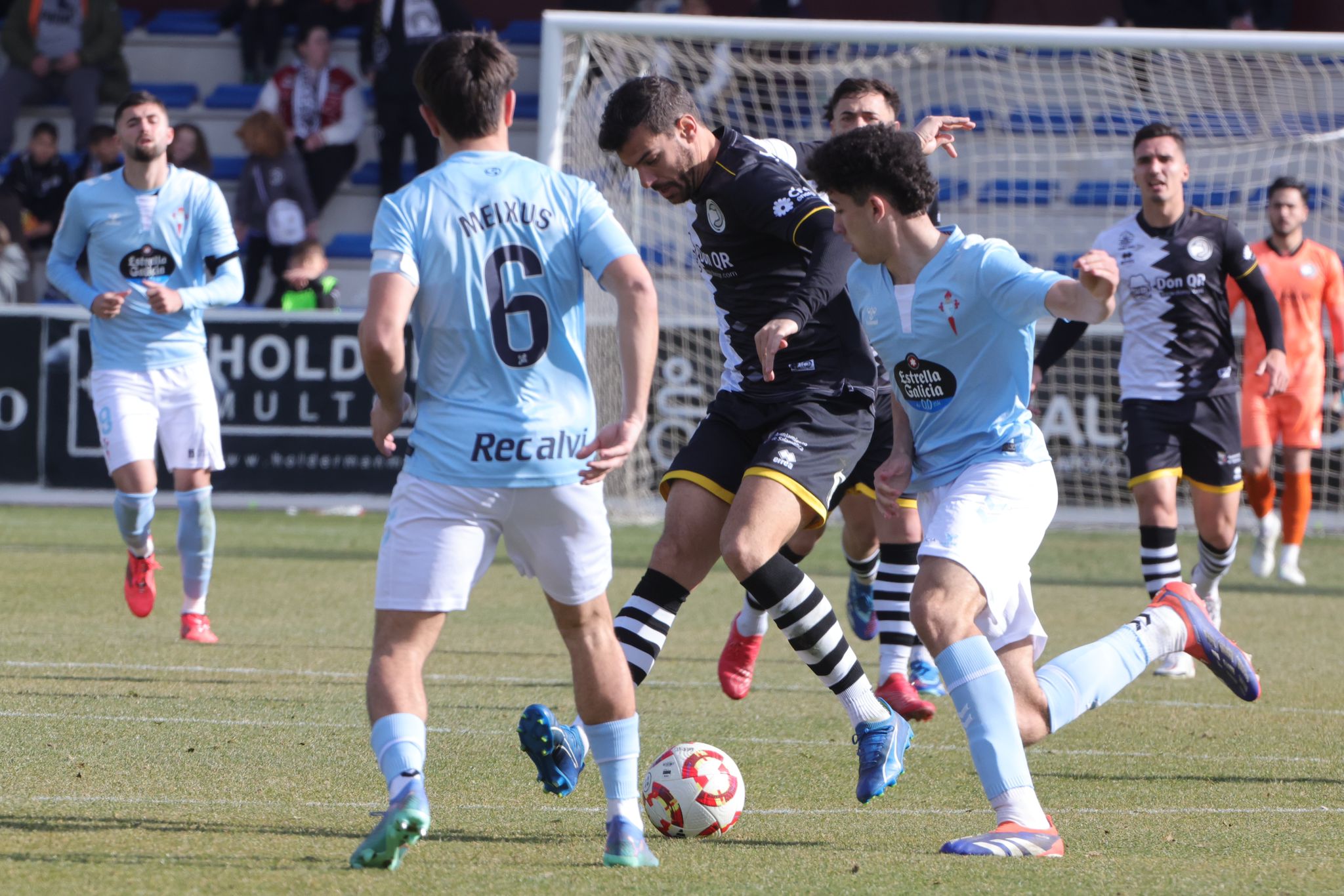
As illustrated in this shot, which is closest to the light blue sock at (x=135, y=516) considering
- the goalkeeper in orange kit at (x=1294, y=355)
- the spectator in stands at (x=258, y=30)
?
the goalkeeper in orange kit at (x=1294, y=355)

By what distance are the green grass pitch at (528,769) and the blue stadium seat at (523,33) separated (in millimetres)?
11896

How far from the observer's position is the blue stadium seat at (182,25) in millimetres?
20359

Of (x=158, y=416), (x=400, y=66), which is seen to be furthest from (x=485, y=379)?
(x=400, y=66)

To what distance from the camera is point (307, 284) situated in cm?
1476

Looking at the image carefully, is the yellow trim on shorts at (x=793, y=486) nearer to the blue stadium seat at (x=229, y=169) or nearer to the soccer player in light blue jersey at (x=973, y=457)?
the soccer player in light blue jersey at (x=973, y=457)

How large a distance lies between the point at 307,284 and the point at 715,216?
994 centimetres

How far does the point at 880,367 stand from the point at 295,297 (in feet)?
31.4

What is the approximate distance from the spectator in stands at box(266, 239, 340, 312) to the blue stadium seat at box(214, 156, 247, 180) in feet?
13.8

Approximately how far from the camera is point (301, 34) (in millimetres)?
18312

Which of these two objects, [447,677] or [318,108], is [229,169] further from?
[447,677]

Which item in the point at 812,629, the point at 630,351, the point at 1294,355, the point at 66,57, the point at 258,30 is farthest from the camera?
the point at 258,30

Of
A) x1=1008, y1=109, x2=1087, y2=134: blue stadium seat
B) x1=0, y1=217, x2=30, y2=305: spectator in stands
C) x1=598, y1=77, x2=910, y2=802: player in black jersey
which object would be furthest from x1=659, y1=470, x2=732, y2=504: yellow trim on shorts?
x1=0, y1=217, x2=30, y2=305: spectator in stands

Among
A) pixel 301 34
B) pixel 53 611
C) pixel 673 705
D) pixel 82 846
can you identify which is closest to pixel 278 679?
pixel 673 705

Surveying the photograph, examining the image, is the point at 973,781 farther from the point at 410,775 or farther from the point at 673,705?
the point at 410,775
